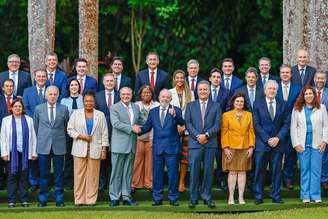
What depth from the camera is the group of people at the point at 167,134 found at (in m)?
18.7

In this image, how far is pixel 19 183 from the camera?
1884 centimetres

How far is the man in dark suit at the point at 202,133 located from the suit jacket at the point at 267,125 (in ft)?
2.39

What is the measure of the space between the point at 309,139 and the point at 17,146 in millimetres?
4970

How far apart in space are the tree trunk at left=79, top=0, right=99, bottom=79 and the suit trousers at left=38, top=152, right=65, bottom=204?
165 inches

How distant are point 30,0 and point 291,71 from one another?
5536mm

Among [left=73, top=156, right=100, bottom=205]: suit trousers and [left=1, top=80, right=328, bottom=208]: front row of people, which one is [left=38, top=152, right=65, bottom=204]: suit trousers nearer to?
[left=1, top=80, right=328, bottom=208]: front row of people

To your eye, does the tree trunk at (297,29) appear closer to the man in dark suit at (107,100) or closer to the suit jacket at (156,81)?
the suit jacket at (156,81)

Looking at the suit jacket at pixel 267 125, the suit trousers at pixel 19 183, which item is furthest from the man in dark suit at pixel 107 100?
the suit jacket at pixel 267 125

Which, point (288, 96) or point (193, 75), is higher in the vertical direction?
point (193, 75)

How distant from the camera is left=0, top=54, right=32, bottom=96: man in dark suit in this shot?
19.6 m

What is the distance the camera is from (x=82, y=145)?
18766mm

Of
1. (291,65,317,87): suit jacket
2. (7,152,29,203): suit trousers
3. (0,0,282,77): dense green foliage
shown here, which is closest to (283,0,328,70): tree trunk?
(291,65,317,87): suit jacket

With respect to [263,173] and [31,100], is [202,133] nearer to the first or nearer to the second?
[263,173]

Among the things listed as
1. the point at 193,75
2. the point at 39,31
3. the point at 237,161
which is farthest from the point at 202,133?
the point at 39,31
